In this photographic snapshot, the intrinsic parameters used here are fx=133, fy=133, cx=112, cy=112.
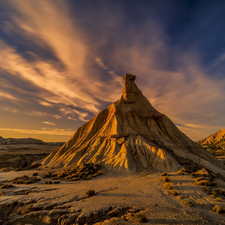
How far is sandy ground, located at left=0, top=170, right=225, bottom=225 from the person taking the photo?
11.0 metres

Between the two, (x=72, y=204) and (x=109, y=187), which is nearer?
(x=72, y=204)

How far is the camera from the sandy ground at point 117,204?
1105cm

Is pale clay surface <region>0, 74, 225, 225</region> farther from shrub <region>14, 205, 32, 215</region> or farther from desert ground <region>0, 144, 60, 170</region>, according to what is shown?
desert ground <region>0, 144, 60, 170</region>

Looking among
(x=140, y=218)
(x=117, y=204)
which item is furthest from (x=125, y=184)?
(x=140, y=218)

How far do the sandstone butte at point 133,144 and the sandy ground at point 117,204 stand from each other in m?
7.18

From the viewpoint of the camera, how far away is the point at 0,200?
14.1 m

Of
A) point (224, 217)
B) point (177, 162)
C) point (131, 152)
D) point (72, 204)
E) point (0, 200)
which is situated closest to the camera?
point (224, 217)

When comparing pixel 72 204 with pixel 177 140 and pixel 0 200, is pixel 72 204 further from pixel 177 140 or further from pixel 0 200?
pixel 177 140

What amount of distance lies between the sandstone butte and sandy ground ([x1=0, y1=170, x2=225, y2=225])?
23.5ft

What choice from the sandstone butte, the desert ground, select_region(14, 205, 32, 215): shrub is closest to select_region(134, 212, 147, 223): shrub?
select_region(14, 205, 32, 215): shrub

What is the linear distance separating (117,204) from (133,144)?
17.9 m

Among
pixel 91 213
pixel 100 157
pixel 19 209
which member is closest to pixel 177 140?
pixel 100 157

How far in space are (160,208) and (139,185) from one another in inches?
247

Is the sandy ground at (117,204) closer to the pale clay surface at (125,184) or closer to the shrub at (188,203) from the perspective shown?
the pale clay surface at (125,184)
